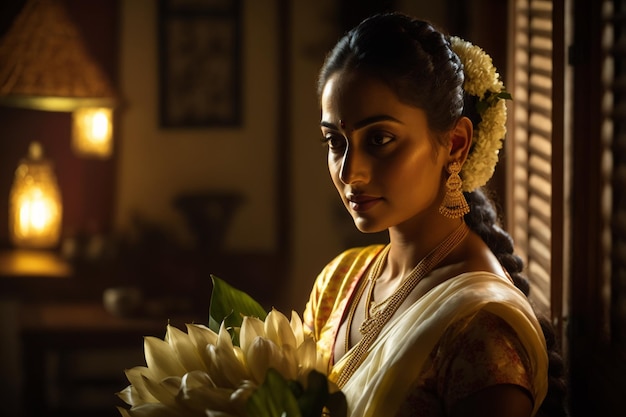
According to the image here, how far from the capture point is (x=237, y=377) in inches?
41.1

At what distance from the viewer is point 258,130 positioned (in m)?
4.40

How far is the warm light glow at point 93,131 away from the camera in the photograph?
4098 millimetres

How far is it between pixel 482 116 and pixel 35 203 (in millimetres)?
3102

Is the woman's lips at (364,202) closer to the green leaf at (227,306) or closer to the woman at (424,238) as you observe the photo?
the woman at (424,238)

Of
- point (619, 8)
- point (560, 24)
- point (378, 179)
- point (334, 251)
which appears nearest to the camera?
point (378, 179)

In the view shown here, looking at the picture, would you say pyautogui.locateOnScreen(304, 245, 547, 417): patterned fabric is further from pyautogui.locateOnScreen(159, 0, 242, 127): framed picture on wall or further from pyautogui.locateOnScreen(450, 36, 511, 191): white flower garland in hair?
pyautogui.locateOnScreen(159, 0, 242, 127): framed picture on wall

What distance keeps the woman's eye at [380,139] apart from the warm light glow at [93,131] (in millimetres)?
3048

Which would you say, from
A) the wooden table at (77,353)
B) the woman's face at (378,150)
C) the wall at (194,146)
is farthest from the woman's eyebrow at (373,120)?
the wall at (194,146)

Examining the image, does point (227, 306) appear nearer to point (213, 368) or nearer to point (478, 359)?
point (213, 368)

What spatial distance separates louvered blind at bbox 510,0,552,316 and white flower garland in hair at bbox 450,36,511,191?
31 centimetres

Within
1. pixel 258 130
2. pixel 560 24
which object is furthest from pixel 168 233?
pixel 560 24

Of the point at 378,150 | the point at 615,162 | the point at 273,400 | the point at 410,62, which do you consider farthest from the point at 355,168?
the point at 615,162

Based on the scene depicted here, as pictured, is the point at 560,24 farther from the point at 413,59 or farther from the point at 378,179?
the point at 378,179

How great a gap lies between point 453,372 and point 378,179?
0.93ft
